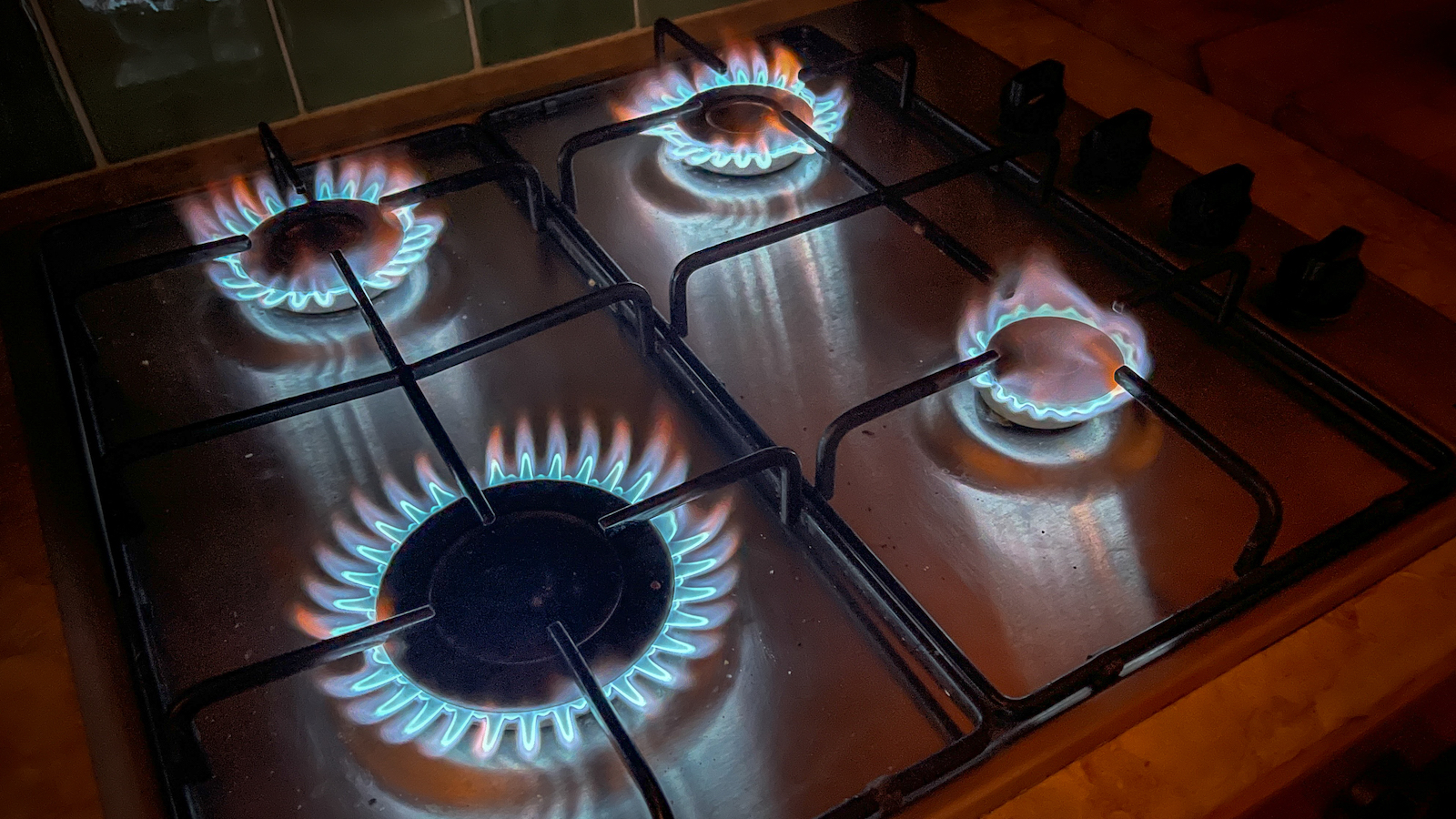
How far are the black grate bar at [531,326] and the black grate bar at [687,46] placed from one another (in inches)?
11.7

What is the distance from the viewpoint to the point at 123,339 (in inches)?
27.4

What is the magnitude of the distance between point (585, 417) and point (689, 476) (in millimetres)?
79

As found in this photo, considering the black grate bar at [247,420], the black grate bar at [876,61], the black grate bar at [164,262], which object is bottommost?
the black grate bar at [247,420]

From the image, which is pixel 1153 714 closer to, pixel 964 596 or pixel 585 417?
pixel 964 596

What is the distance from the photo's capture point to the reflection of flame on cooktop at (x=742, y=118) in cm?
80

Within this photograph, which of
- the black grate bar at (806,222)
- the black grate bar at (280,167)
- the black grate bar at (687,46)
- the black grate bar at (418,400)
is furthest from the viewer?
the black grate bar at (687,46)

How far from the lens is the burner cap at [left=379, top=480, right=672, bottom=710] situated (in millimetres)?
485

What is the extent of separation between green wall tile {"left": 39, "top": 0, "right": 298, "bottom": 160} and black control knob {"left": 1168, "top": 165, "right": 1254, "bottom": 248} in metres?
0.66

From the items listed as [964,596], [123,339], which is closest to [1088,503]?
[964,596]

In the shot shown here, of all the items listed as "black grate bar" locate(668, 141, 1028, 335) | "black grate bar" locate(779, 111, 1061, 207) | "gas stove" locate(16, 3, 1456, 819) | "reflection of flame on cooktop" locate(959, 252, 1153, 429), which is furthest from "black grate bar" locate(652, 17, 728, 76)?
"reflection of flame on cooktop" locate(959, 252, 1153, 429)

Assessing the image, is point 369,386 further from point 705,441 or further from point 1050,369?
point 1050,369

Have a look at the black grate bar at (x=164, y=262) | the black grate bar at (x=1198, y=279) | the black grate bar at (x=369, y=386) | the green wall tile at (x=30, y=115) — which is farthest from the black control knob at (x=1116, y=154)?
the green wall tile at (x=30, y=115)

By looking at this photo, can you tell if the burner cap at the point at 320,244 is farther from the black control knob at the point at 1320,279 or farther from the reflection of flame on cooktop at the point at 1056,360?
the black control knob at the point at 1320,279

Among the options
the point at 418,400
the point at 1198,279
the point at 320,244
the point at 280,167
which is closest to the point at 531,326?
the point at 418,400
